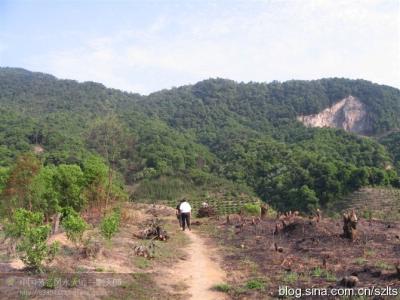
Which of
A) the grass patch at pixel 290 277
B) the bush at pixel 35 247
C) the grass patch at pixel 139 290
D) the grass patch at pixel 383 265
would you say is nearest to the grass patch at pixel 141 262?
the grass patch at pixel 139 290

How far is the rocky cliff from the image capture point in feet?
496

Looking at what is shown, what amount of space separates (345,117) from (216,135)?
60.4 metres

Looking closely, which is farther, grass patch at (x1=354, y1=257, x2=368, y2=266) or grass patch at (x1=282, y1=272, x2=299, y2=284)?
grass patch at (x1=354, y1=257, x2=368, y2=266)

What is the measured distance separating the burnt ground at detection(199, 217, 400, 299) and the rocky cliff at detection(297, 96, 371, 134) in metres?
135

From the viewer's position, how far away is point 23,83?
152875mm

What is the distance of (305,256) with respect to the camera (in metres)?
13.6

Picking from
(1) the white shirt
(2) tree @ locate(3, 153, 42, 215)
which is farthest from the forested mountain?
(1) the white shirt

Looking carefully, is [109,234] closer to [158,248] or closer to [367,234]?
[158,248]

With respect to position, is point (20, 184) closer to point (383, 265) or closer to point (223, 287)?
point (223, 287)

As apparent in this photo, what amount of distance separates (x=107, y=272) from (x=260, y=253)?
5.56 metres

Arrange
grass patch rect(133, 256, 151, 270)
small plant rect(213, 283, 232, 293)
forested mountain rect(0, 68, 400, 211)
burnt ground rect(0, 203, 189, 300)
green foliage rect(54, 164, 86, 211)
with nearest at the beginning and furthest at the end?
burnt ground rect(0, 203, 189, 300), small plant rect(213, 283, 232, 293), grass patch rect(133, 256, 151, 270), green foliage rect(54, 164, 86, 211), forested mountain rect(0, 68, 400, 211)

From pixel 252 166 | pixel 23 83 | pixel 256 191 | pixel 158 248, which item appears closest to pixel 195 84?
pixel 23 83

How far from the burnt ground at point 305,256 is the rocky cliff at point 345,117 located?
135 meters

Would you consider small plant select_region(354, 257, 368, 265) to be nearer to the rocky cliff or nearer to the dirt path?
the dirt path
